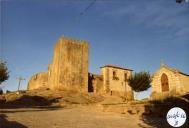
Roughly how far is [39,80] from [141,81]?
2561 centimetres

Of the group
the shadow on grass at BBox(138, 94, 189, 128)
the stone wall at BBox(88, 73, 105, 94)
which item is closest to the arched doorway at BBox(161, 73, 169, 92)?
the stone wall at BBox(88, 73, 105, 94)

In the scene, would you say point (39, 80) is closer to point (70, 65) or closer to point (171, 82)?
point (70, 65)

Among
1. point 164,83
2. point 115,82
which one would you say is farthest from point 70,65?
point 164,83

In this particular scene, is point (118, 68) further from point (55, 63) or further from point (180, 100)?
point (180, 100)

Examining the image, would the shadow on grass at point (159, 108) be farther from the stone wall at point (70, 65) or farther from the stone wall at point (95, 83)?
the stone wall at point (95, 83)

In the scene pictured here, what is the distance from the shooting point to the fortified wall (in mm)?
39719

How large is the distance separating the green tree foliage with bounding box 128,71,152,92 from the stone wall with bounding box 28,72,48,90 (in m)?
22.1

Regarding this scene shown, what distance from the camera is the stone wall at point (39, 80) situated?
4981 centimetres

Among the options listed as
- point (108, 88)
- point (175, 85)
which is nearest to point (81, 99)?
point (108, 88)

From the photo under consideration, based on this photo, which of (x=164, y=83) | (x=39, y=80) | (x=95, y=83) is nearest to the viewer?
(x=164, y=83)

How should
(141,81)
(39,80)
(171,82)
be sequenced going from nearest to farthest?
(141,81)
(171,82)
(39,80)

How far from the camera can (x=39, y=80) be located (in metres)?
51.1

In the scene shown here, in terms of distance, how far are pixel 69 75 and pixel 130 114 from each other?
22681mm

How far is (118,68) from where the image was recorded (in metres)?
46.7
